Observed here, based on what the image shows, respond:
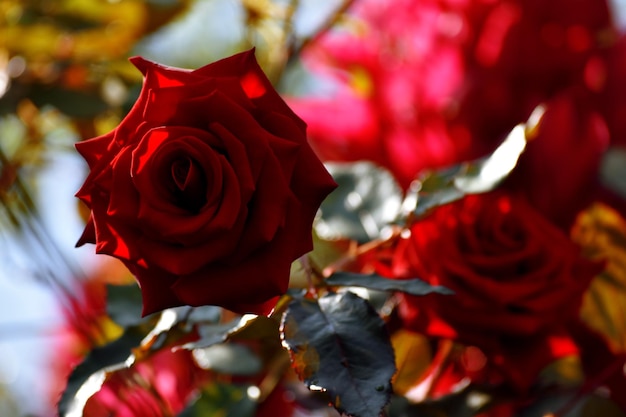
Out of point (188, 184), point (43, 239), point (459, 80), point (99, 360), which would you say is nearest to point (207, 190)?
point (188, 184)

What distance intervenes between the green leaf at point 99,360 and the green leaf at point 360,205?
127mm

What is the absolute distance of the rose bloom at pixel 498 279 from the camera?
419 millimetres

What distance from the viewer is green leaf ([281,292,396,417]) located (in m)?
0.33

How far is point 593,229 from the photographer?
51 centimetres

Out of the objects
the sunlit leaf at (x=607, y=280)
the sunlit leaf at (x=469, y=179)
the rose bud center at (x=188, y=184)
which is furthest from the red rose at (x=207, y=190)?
the sunlit leaf at (x=607, y=280)

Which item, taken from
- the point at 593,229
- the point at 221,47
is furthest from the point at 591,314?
the point at 221,47

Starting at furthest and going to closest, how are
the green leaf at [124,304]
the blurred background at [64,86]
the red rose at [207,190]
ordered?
the blurred background at [64,86], the green leaf at [124,304], the red rose at [207,190]

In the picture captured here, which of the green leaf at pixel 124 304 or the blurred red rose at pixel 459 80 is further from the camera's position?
the blurred red rose at pixel 459 80

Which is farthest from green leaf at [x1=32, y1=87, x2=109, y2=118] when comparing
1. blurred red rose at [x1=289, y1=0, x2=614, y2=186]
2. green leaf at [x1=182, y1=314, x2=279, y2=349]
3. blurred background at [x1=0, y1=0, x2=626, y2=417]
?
green leaf at [x1=182, y1=314, x2=279, y2=349]

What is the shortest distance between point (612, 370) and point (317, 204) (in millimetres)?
204

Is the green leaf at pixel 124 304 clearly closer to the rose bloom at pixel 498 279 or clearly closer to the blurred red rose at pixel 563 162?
the rose bloom at pixel 498 279

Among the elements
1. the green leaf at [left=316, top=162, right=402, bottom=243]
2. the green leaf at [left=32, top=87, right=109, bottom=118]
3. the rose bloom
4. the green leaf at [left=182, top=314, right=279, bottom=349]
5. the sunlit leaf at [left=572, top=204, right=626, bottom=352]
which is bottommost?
the sunlit leaf at [left=572, top=204, right=626, bottom=352]

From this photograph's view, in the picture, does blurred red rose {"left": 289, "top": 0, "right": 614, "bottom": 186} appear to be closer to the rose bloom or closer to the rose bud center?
the rose bloom

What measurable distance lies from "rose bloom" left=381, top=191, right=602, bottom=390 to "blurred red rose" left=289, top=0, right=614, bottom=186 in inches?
6.0
